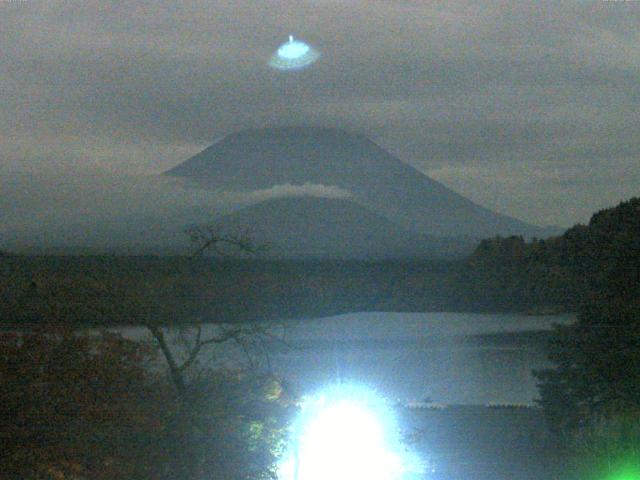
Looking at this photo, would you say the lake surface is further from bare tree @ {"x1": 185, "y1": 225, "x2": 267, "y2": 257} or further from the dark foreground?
bare tree @ {"x1": 185, "y1": 225, "x2": 267, "y2": 257}

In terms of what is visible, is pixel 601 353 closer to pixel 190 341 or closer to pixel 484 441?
pixel 484 441

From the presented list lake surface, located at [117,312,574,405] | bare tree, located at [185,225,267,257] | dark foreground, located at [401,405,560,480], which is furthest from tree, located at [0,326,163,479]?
lake surface, located at [117,312,574,405]

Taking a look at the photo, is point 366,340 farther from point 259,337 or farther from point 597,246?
point 259,337

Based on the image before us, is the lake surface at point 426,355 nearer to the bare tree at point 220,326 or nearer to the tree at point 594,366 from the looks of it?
the tree at point 594,366

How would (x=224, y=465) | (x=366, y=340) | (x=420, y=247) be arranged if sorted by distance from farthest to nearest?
(x=420, y=247)
(x=366, y=340)
(x=224, y=465)

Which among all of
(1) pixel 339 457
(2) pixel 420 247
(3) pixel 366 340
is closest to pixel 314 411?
(1) pixel 339 457

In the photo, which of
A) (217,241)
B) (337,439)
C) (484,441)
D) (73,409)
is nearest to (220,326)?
(217,241)

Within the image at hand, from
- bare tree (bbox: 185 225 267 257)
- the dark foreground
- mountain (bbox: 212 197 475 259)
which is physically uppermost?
mountain (bbox: 212 197 475 259)
